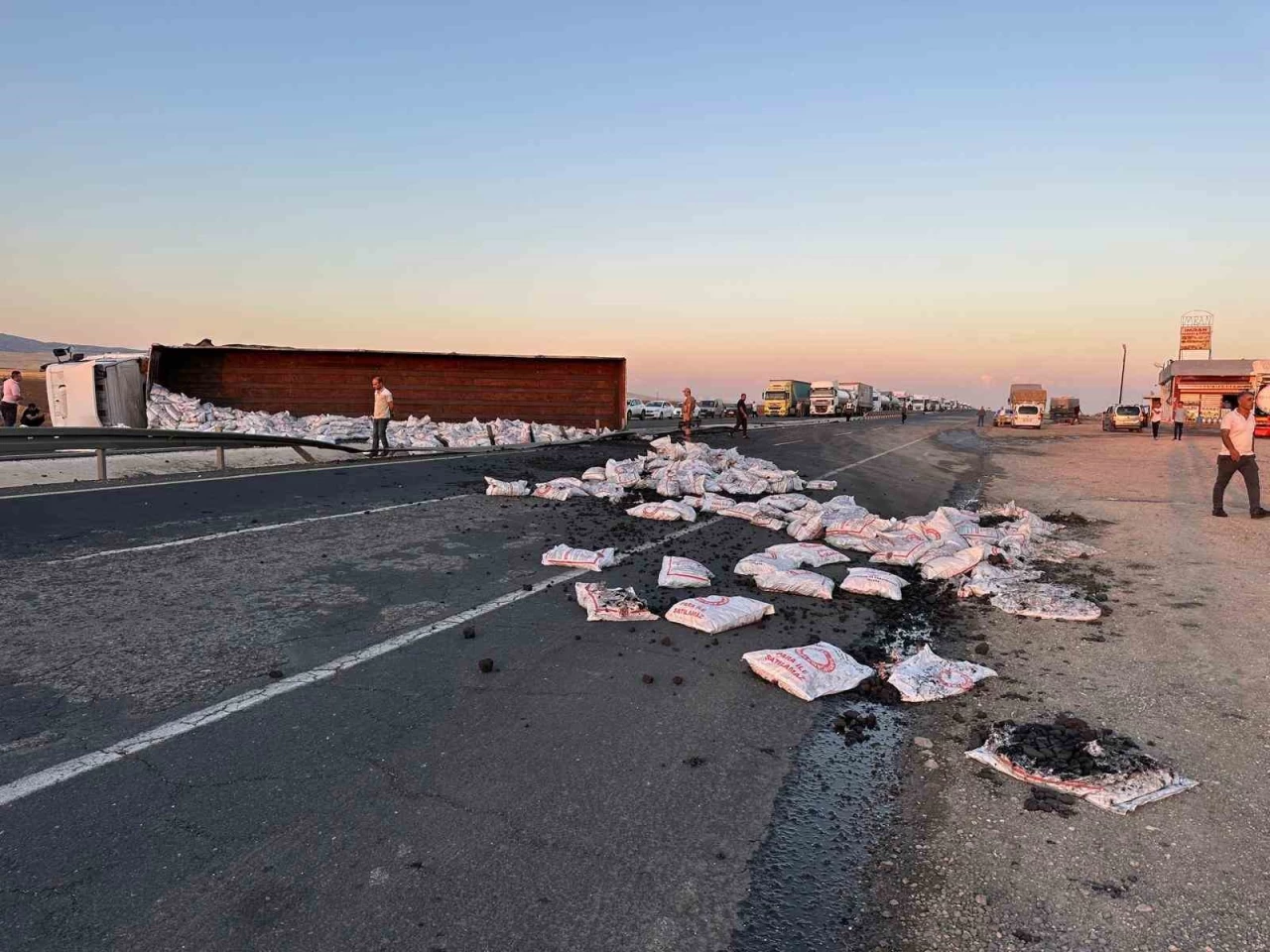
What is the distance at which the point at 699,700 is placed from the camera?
3.96 m

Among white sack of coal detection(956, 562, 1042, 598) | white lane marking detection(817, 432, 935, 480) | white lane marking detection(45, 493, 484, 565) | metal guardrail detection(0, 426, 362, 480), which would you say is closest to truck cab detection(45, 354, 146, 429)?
metal guardrail detection(0, 426, 362, 480)

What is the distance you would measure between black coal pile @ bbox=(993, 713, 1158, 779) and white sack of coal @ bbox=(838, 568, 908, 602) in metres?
2.63

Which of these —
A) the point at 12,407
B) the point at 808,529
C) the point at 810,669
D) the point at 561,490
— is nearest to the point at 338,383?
the point at 12,407

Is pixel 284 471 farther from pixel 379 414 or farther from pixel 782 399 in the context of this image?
pixel 782 399

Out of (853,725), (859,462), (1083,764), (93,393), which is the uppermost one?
(93,393)

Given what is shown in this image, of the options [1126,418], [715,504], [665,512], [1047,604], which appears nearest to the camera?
[1047,604]

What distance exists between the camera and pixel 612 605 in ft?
17.6

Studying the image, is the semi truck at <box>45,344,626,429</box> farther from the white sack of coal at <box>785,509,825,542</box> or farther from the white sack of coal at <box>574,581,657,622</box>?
the white sack of coal at <box>574,581,657,622</box>

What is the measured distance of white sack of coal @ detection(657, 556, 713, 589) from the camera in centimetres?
634

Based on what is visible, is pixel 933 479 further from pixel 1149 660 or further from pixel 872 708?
pixel 872 708

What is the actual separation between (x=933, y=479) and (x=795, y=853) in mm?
16479

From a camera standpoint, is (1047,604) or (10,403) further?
(10,403)

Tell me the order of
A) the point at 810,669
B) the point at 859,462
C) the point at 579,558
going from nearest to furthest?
the point at 810,669, the point at 579,558, the point at 859,462

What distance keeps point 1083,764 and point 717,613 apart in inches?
95.0
